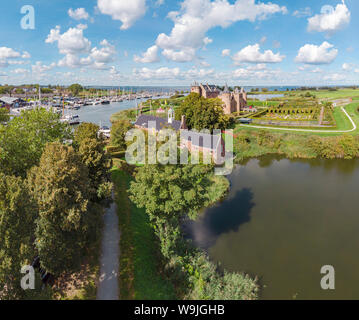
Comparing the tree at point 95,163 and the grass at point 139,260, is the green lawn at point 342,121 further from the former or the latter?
the tree at point 95,163

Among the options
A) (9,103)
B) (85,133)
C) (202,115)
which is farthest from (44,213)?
(9,103)

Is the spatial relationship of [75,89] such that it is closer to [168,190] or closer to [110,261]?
[168,190]

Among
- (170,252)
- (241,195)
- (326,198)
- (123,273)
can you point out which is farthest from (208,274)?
(326,198)

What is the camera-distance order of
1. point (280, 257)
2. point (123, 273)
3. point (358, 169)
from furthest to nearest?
point (358, 169)
point (280, 257)
point (123, 273)

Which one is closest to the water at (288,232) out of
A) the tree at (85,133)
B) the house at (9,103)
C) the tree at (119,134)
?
the tree at (85,133)
